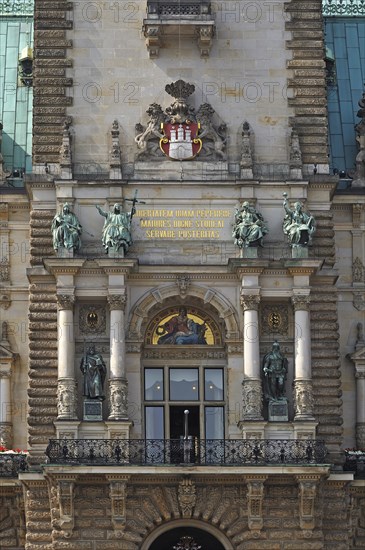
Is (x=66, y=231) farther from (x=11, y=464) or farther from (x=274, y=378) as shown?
(x=274, y=378)

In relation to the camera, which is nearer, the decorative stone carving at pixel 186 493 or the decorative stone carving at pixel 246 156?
the decorative stone carving at pixel 186 493

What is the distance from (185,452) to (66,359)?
12.2ft

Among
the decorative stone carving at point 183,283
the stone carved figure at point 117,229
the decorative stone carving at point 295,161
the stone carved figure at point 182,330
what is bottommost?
the stone carved figure at point 182,330

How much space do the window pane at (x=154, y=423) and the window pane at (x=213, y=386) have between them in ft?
→ 4.04

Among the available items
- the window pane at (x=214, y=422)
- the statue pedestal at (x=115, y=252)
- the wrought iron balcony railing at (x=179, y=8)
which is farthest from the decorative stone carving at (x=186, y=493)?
the wrought iron balcony railing at (x=179, y=8)

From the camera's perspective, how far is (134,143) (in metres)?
46.4

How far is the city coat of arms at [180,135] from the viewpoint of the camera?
152 ft

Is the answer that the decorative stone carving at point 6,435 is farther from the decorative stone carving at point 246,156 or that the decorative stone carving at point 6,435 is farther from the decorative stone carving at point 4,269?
the decorative stone carving at point 246,156

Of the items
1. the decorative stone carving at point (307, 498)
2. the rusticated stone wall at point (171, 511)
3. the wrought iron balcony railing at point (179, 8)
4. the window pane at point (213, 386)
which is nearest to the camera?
the decorative stone carving at point (307, 498)

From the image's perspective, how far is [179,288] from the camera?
45219 millimetres

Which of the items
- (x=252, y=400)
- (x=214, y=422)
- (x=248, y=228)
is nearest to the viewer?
(x=252, y=400)

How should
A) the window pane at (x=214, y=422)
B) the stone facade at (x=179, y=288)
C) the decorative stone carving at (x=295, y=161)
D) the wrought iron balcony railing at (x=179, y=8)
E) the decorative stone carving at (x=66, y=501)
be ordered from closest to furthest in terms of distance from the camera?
1. the decorative stone carving at (x=66, y=501)
2. the stone facade at (x=179, y=288)
3. the window pane at (x=214, y=422)
4. the decorative stone carving at (x=295, y=161)
5. the wrought iron balcony railing at (x=179, y=8)

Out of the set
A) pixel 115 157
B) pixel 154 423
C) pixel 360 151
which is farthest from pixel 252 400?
pixel 360 151

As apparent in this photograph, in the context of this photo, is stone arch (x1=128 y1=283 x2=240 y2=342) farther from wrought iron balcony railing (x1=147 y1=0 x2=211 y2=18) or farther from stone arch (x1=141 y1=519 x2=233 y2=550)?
wrought iron balcony railing (x1=147 y1=0 x2=211 y2=18)
